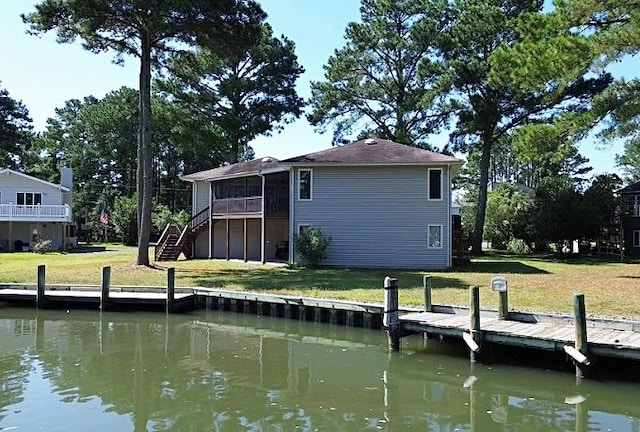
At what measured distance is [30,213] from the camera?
3972cm

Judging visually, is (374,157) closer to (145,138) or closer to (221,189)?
(221,189)

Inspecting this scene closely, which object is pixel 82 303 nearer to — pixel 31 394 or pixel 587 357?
pixel 31 394

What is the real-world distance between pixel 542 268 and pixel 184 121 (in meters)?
25.5

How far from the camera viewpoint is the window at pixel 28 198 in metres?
41.4

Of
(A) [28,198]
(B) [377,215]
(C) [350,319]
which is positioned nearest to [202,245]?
(B) [377,215]

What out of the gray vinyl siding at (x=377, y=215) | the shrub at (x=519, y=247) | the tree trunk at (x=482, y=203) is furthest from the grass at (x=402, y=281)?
the shrub at (x=519, y=247)

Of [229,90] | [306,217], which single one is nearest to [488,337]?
[306,217]

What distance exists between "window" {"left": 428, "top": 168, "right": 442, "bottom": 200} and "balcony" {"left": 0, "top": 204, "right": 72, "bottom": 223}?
27.0 metres

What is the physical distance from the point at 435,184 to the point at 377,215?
9.58ft

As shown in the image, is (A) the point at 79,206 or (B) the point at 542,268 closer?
(B) the point at 542,268

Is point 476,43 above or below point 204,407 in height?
above

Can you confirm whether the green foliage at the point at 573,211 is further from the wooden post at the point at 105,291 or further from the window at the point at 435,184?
the wooden post at the point at 105,291

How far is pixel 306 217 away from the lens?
2686cm

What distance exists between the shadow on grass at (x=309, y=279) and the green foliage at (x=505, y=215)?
18.6 meters
